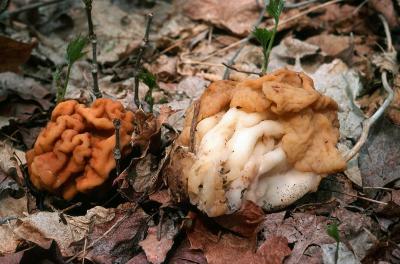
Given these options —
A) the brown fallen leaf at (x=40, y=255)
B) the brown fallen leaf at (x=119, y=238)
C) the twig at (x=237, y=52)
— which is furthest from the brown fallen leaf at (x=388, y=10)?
the brown fallen leaf at (x=40, y=255)

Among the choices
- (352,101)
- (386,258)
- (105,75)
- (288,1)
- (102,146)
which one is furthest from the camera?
(288,1)

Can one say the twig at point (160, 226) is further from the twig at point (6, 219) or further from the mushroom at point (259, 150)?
the twig at point (6, 219)

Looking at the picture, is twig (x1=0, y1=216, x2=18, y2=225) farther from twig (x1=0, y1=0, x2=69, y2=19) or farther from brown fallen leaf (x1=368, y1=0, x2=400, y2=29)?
brown fallen leaf (x1=368, y1=0, x2=400, y2=29)

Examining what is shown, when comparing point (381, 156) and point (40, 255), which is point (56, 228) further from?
point (381, 156)

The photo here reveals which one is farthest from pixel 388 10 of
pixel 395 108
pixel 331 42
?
pixel 395 108

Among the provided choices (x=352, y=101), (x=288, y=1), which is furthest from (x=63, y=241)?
(x=288, y=1)

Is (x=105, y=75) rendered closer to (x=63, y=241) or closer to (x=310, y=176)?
(x=63, y=241)
